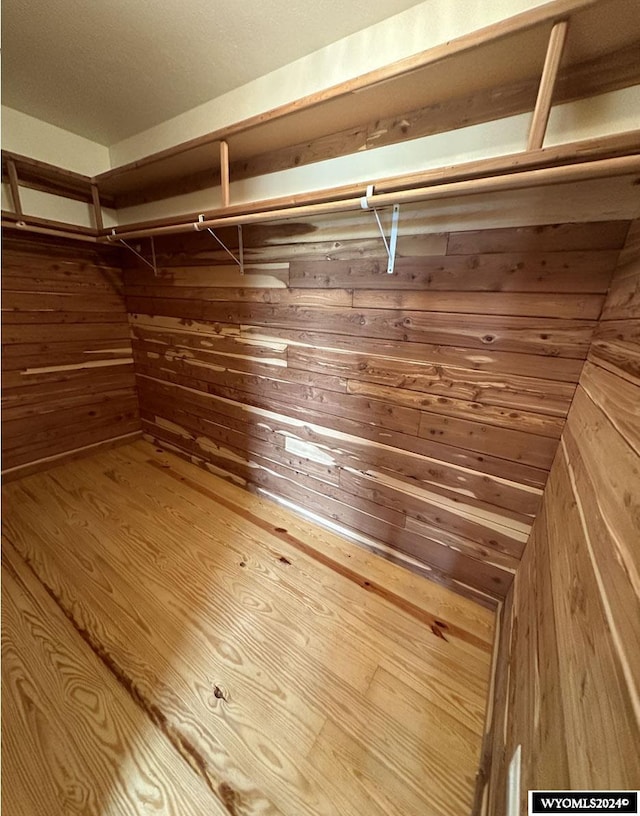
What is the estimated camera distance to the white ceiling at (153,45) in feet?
3.60

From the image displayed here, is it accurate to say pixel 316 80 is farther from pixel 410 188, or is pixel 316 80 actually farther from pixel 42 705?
pixel 42 705

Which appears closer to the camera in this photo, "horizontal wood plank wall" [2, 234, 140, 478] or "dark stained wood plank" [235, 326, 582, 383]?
"dark stained wood plank" [235, 326, 582, 383]

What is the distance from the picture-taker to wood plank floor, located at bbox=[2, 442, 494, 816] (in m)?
0.91

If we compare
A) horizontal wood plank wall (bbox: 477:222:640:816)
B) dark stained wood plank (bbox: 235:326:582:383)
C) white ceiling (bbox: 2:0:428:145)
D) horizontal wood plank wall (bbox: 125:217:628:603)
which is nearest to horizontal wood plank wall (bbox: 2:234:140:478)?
horizontal wood plank wall (bbox: 125:217:628:603)

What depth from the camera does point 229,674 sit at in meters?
1.16

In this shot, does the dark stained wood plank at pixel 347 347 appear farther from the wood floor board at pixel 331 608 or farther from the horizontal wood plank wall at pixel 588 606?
the wood floor board at pixel 331 608

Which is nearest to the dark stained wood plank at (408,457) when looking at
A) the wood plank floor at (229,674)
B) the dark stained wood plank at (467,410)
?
the dark stained wood plank at (467,410)

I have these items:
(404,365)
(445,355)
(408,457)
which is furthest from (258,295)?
(408,457)

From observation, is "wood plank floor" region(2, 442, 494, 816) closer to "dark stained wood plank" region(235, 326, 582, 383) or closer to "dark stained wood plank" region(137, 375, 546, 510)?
"dark stained wood plank" region(137, 375, 546, 510)

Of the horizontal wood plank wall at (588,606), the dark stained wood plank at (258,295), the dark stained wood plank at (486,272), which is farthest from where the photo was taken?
the dark stained wood plank at (258,295)

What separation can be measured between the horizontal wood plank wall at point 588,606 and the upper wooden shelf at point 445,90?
18.9 inches

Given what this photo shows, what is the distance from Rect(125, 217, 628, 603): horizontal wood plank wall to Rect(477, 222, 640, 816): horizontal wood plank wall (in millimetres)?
145

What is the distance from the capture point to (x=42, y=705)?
1050 millimetres

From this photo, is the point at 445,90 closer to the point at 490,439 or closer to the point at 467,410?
the point at 467,410
